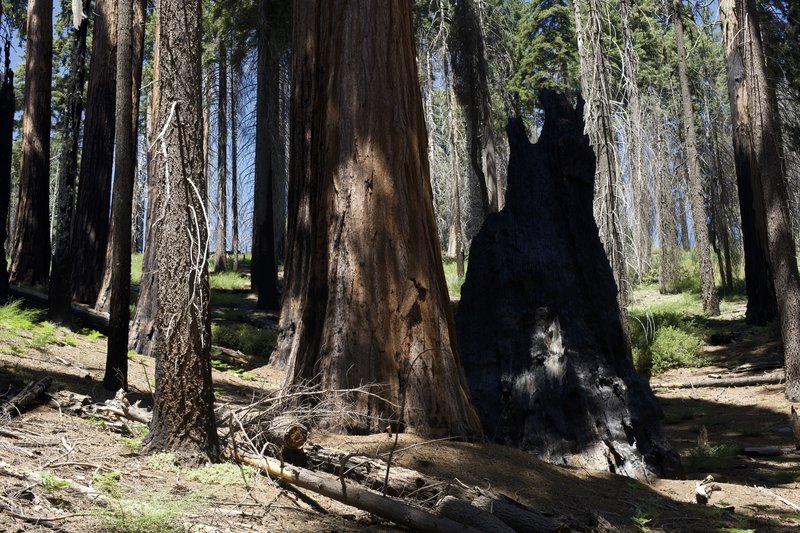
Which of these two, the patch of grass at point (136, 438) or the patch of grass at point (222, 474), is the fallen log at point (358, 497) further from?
the patch of grass at point (136, 438)

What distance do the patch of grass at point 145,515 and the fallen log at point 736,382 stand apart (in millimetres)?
10513

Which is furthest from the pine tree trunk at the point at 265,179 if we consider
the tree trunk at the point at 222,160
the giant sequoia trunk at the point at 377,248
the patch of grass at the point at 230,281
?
the giant sequoia trunk at the point at 377,248

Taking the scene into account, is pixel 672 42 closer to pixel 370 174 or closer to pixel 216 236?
pixel 216 236

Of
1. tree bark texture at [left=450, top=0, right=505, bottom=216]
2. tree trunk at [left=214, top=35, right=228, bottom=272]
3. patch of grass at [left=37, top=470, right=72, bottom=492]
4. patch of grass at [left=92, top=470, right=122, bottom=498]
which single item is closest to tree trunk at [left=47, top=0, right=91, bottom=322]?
patch of grass at [left=92, top=470, right=122, bottom=498]

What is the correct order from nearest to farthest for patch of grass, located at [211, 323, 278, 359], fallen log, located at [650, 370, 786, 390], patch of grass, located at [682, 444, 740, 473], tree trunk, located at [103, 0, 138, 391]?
1. tree trunk, located at [103, 0, 138, 391]
2. patch of grass, located at [682, 444, 740, 473]
3. fallen log, located at [650, 370, 786, 390]
4. patch of grass, located at [211, 323, 278, 359]

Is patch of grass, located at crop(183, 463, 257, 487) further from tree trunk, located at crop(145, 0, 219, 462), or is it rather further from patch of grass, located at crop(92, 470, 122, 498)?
patch of grass, located at crop(92, 470, 122, 498)

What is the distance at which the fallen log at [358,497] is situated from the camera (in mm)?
4160

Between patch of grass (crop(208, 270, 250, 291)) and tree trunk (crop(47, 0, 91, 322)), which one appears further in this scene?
patch of grass (crop(208, 270, 250, 291))

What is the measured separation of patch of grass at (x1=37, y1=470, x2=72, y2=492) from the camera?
4098mm

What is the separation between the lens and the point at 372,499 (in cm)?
445

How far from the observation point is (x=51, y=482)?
414 centimetres

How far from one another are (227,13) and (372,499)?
16422 millimetres

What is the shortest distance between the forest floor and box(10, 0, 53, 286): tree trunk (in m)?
7.85

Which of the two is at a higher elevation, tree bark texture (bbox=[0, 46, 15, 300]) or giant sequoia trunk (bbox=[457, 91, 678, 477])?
tree bark texture (bbox=[0, 46, 15, 300])
